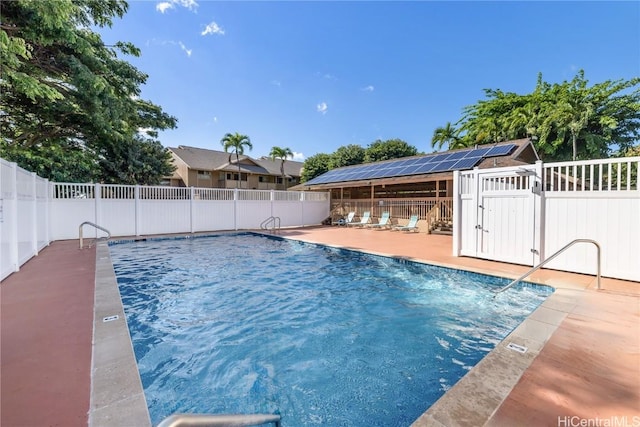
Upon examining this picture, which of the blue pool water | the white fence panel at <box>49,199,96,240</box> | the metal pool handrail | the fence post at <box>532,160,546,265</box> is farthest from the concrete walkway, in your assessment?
the fence post at <box>532,160,546,265</box>

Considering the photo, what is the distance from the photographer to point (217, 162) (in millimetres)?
33312

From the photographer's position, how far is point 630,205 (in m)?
5.36

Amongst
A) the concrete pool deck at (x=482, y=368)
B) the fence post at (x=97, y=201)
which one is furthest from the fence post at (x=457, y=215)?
the fence post at (x=97, y=201)

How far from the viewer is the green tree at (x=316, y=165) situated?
36.1m

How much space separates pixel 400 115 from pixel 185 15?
20.4 m

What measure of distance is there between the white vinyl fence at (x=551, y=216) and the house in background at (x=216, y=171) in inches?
1122

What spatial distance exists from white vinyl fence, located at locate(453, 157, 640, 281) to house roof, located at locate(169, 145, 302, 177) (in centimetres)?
2850

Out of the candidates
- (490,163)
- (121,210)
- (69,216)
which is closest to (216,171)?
(121,210)

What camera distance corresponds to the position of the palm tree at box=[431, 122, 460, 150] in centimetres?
2886

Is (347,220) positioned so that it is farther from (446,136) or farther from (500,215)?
(446,136)

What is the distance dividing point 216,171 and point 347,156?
15.8 metres

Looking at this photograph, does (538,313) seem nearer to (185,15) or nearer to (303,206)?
(185,15)

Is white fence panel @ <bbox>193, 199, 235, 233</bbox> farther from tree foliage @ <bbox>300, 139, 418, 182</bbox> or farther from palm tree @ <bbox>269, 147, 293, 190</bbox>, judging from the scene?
tree foliage @ <bbox>300, 139, 418, 182</bbox>

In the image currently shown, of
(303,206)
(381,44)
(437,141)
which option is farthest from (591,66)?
(303,206)
